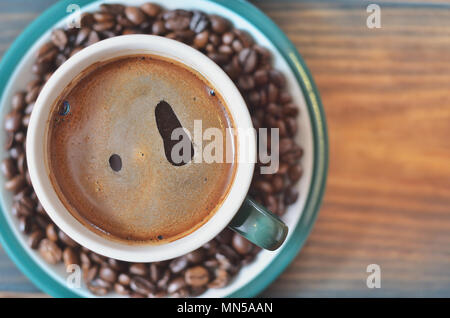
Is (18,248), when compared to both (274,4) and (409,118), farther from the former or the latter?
(409,118)

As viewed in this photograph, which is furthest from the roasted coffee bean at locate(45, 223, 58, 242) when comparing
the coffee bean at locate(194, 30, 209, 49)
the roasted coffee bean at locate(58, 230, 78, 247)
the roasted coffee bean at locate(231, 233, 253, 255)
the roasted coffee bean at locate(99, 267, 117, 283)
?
the coffee bean at locate(194, 30, 209, 49)

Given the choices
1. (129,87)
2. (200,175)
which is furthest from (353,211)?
(129,87)

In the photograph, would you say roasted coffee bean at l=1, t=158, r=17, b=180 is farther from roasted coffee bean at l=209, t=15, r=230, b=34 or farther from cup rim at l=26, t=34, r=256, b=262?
roasted coffee bean at l=209, t=15, r=230, b=34

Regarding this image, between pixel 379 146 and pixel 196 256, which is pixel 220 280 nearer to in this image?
pixel 196 256

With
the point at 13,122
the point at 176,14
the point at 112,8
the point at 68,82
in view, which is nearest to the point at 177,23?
the point at 176,14

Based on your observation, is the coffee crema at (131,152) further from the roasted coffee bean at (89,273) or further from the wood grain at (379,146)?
the wood grain at (379,146)

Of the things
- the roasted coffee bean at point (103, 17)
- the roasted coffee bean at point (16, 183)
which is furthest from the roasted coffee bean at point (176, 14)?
the roasted coffee bean at point (16, 183)
